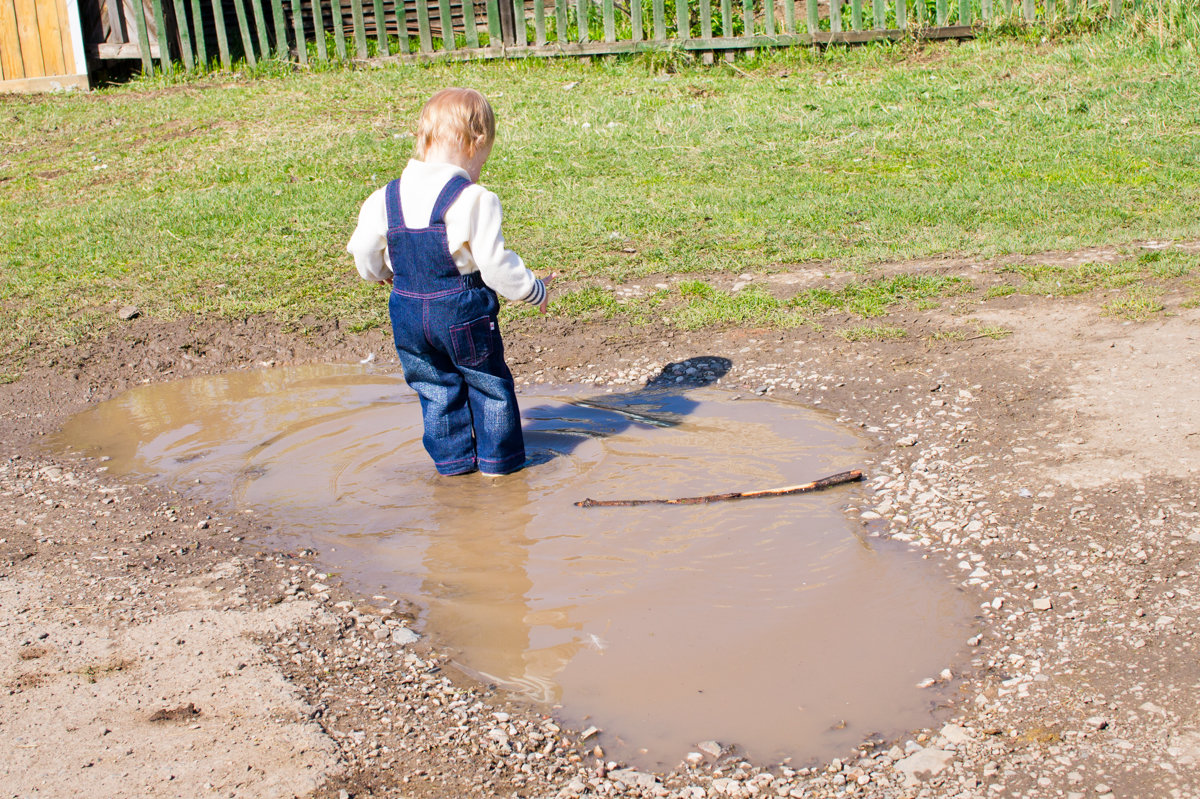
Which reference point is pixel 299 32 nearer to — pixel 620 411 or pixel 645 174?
pixel 645 174

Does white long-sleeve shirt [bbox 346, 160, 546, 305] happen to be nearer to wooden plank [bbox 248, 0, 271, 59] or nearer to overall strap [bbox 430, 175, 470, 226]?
overall strap [bbox 430, 175, 470, 226]

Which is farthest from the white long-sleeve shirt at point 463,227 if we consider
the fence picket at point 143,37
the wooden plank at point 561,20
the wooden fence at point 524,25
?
the fence picket at point 143,37

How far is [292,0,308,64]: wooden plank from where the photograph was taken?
41.1ft

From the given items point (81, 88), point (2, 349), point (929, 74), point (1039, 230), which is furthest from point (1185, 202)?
point (81, 88)

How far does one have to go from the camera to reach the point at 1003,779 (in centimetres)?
239

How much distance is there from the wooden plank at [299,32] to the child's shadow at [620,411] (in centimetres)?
919

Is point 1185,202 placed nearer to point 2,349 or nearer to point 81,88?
point 2,349

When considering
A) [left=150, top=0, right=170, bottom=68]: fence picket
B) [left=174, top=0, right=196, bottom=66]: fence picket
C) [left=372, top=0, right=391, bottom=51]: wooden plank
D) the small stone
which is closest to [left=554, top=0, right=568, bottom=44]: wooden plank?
[left=372, top=0, right=391, bottom=51]: wooden plank

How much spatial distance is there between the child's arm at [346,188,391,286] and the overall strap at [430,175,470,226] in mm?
219

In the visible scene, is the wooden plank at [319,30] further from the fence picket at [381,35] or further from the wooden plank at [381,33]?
the wooden plank at [381,33]

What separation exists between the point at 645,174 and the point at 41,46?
8197mm

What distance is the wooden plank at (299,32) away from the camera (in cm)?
1253

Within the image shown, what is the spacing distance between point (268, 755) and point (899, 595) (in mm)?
1789

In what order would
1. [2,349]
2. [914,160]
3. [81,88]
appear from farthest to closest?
1. [81,88]
2. [914,160]
3. [2,349]
